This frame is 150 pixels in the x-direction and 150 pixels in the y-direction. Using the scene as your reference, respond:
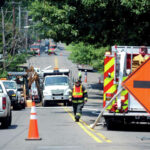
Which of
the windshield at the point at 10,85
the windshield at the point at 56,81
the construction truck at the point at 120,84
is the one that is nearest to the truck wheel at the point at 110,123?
the construction truck at the point at 120,84

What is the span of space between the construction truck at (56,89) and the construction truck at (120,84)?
18.4m

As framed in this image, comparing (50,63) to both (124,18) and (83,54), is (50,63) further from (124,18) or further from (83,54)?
(124,18)

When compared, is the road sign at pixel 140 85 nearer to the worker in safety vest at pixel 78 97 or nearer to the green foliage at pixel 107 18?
the worker in safety vest at pixel 78 97

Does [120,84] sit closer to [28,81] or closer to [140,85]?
[140,85]

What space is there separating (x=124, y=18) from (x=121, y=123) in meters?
7.15

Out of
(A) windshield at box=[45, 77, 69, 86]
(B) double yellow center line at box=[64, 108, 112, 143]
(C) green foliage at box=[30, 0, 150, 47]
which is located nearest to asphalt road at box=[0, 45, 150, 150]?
(B) double yellow center line at box=[64, 108, 112, 143]

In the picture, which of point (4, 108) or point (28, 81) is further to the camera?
point (28, 81)

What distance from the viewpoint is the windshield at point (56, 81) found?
39.5 meters

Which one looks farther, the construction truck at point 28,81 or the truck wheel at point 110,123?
the construction truck at point 28,81

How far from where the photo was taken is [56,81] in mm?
39656

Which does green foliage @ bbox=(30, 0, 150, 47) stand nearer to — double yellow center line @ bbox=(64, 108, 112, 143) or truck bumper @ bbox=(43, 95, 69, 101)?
double yellow center line @ bbox=(64, 108, 112, 143)

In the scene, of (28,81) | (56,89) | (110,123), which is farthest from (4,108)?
A: (28,81)

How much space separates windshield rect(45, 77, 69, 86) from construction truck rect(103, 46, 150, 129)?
1948cm

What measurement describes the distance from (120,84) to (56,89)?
19309 mm
